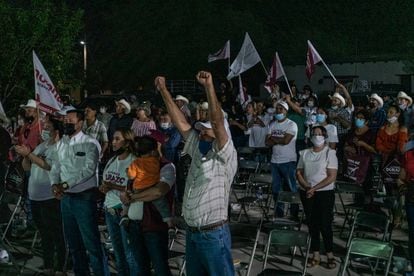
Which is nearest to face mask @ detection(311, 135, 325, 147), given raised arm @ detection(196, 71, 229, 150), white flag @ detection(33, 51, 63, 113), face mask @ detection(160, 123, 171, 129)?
white flag @ detection(33, 51, 63, 113)

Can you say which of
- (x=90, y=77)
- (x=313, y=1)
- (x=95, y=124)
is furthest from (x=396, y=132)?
(x=313, y=1)

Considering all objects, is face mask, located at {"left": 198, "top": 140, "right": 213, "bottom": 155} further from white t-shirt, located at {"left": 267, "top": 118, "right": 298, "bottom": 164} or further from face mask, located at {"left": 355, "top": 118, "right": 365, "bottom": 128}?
face mask, located at {"left": 355, "top": 118, "right": 365, "bottom": 128}

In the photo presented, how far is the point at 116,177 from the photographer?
641 cm

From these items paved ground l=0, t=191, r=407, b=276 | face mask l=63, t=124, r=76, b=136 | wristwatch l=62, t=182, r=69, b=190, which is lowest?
paved ground l=0, t=191, r=407, b=276

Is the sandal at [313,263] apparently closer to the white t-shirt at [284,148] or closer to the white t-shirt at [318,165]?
the white t-shirt at [318,165]

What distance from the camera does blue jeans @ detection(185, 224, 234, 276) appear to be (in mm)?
4816

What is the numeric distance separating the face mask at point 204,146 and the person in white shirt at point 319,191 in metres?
3.15

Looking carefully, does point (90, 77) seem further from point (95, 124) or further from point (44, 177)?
point (44, 177)

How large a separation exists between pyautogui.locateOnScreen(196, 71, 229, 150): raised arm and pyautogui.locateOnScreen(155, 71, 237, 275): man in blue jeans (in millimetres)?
80

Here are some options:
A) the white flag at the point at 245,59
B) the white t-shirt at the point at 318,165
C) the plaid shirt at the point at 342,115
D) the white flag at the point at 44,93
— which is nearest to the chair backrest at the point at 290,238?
the white t-shirt at the point at 318,165

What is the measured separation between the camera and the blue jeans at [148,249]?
5.85 meters

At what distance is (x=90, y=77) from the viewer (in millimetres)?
35188

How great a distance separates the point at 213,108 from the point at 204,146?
503 mm

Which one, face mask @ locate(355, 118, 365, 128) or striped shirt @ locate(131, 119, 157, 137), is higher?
face mask @ locate(355, 118, 365, 128)
